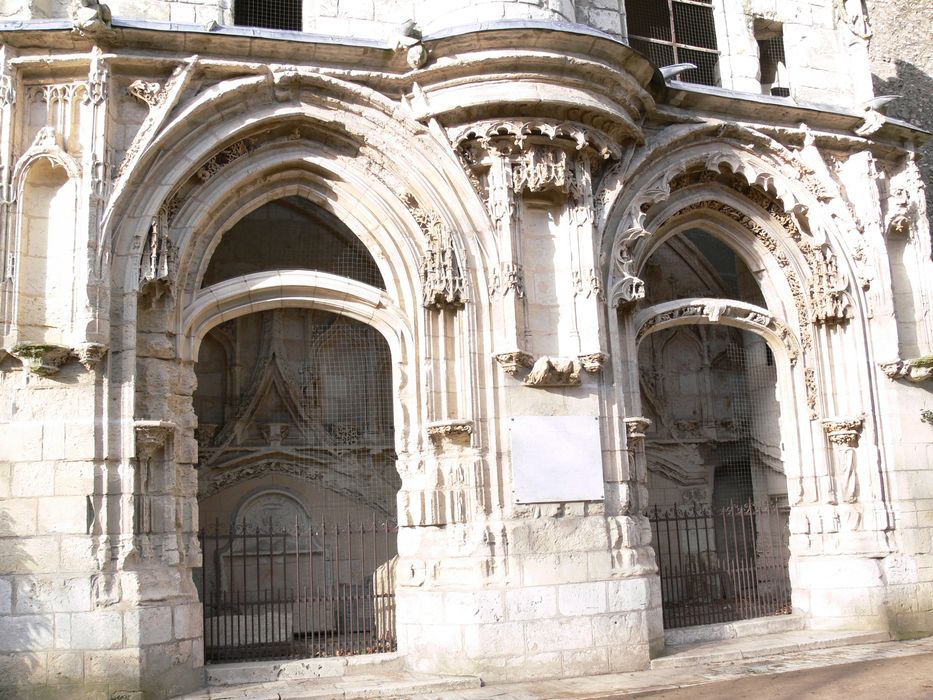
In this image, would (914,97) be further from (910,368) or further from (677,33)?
(910,368)

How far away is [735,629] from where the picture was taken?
30.1 feet

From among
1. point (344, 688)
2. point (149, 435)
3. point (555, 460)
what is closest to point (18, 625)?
point (149, 435)

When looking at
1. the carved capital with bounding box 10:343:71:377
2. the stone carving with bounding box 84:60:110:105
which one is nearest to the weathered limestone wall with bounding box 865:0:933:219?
the stone carving with bounding box 84:60:110:105

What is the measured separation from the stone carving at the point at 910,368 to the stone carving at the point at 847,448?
572 millimetres

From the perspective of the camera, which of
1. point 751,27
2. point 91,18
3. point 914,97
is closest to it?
point 91,18

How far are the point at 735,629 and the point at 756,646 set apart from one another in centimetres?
53

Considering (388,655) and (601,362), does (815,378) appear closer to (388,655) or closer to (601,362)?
(601,362)

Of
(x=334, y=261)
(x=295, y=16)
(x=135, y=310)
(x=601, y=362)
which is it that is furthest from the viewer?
(x=334, y=261)

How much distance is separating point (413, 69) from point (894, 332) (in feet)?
17.7

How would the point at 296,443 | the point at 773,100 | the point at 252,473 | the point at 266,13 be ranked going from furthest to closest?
the point at 296,443 < the point at 252,473 < the point at 773,100 < the point at 266,13

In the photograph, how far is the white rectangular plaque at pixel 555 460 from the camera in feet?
26.2

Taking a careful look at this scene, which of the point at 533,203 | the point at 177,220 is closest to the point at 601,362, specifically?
the point at 533,203

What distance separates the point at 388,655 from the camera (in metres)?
8.00

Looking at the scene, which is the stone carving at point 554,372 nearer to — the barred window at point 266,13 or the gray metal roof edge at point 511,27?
the gray metal roof edge at point 511,27
